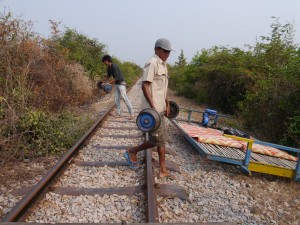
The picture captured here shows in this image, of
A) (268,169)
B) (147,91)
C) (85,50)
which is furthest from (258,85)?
(85,50)

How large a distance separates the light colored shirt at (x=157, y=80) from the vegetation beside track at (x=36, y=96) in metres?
2.34

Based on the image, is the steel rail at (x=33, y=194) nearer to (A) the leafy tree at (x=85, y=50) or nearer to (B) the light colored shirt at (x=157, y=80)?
(B) the light colored shirt at (x=157, y=80)

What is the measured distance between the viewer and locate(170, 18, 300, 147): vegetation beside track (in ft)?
23.8

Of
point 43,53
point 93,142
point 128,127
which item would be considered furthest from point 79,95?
point 93,142

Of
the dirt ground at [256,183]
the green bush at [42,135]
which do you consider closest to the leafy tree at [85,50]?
the green bush at [42,135]

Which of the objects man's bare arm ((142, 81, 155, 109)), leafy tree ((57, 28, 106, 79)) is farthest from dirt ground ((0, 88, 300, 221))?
leafy tree ((57, 28, 106, 79))

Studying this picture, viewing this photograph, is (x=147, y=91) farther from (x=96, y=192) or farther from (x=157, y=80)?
(x=96, y=192)

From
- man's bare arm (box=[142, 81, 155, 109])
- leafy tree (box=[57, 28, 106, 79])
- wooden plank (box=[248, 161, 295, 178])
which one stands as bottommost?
wooden plank (box=[248, 161, 295, 178])

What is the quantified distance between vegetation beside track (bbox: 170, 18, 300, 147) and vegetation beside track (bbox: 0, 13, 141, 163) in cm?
485

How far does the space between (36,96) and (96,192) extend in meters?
4.59

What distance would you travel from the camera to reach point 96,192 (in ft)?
12.8

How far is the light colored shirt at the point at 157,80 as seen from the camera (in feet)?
14.0

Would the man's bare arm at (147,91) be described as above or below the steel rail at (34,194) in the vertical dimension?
above

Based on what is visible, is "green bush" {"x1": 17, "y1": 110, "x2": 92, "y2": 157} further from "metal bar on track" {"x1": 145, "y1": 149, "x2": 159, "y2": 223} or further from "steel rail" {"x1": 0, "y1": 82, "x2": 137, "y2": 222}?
"metal bar on track" {"x1": 145, "y1": 149, "x2": 159, "y2": 223}
